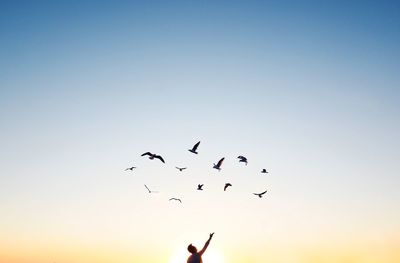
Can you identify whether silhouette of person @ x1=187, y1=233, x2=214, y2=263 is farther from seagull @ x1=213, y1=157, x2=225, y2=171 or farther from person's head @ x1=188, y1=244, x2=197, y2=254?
seagull @ x1=213, y1=157, x2=225, y2=171

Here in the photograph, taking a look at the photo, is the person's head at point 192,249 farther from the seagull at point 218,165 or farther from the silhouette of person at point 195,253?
the seagull at point 218,165

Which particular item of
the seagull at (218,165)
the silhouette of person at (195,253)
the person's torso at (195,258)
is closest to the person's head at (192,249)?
the silhouette of person at (195,253)

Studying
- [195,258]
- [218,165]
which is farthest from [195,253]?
[218,165]

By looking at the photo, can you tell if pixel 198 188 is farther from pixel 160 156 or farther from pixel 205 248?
pixel 205 248

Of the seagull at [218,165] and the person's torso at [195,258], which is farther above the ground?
the seagull at [218,165]

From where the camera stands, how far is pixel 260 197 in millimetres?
45344

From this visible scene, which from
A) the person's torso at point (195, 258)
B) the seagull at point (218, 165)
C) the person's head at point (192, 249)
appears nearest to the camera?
the person's torso at point (195, 258)

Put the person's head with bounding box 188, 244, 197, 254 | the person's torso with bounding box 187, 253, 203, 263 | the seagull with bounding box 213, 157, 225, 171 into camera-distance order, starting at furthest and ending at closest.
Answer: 1. the seagull with bounding box 213, 157, 225, 171
2. the person's head with bounding box 188, 244, 197, 254
3. the person's torso with bounding box 187, 253, 203, 263

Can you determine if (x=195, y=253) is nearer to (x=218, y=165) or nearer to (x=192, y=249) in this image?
(x=192, y=249)

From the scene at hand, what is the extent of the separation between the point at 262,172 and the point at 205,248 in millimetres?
31170

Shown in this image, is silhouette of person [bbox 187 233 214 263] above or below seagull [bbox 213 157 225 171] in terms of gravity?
below

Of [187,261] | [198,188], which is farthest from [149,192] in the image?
[187,261]

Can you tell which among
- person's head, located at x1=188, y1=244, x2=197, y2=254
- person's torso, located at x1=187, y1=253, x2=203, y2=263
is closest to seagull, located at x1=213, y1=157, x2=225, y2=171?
person's head, located at x1=188, y1=244, x2=197, y2=254

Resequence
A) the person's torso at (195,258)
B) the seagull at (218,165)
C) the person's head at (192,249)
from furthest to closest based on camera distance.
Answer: the seagull at (218,165)
the person's head at (192,249)
the person's torso at (195,258)
